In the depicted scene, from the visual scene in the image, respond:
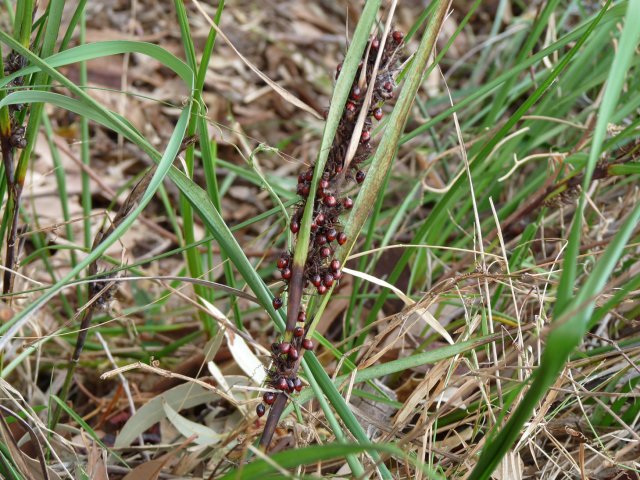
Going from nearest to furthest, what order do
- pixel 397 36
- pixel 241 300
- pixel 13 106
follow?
pixel 397 36, pixel 13 106, pixel 241 300

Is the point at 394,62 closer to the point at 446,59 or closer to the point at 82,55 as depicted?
the point at 82,55

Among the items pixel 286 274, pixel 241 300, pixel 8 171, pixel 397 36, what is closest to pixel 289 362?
Result: pixel 286 274

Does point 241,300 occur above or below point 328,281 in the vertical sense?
below

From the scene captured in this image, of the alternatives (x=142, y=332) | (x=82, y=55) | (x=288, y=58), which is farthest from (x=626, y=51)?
(x=288, y=58)

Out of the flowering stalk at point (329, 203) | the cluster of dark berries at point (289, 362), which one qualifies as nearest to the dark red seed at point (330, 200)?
the flowering stalk at point (329, 203)

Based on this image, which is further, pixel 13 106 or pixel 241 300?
pixel 241 300

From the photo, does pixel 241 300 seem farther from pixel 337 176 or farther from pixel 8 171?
pixel 337 176

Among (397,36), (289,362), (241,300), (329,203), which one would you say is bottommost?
(241,300)

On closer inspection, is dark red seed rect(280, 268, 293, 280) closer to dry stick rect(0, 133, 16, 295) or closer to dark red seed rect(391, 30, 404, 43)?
dark red seed rect(391, 30, 404, 43)
